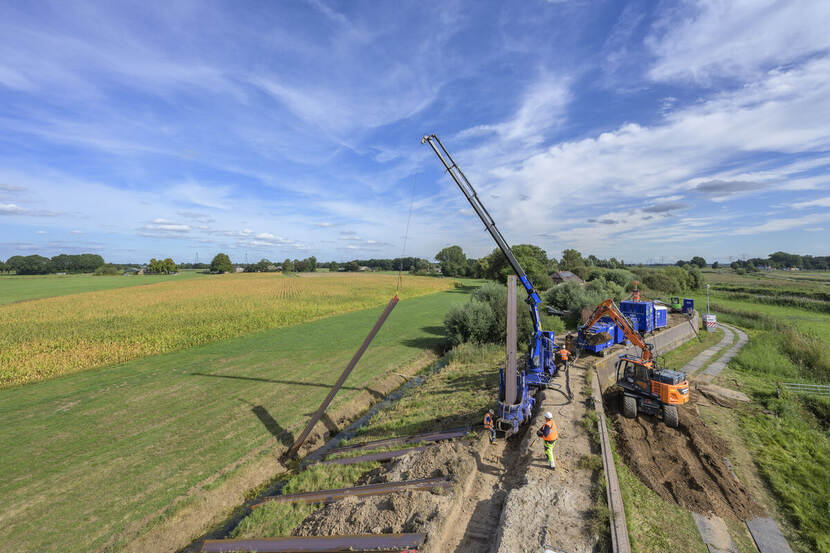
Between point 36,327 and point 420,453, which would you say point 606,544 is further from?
point 36,327

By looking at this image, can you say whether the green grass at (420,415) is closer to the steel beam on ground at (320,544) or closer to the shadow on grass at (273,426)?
the steel beam on ground at (320,544)

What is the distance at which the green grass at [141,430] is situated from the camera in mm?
9320

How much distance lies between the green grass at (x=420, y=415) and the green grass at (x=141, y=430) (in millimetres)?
2757

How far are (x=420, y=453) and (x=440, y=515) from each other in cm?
325

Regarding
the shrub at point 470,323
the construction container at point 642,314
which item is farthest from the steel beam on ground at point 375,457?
the construction container at point 642,314

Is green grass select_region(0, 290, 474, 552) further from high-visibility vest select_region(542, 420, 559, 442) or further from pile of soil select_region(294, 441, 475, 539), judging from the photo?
high-visibility vest select_region(542, 420, 559, 442)

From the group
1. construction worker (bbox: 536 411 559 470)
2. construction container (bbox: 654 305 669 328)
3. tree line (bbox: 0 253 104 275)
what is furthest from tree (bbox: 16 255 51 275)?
construction container (bbox: 654 305 669 328)

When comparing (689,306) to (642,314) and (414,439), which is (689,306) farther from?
(414,439)

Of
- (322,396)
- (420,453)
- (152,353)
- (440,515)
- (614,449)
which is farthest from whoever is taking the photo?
(152,353)

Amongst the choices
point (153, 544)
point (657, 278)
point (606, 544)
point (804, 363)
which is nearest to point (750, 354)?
point (804, 363)

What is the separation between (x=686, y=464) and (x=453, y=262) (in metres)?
120

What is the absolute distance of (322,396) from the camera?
17500 mm

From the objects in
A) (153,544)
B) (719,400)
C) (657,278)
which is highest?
(657,278)

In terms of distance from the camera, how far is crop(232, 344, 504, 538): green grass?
913cm
